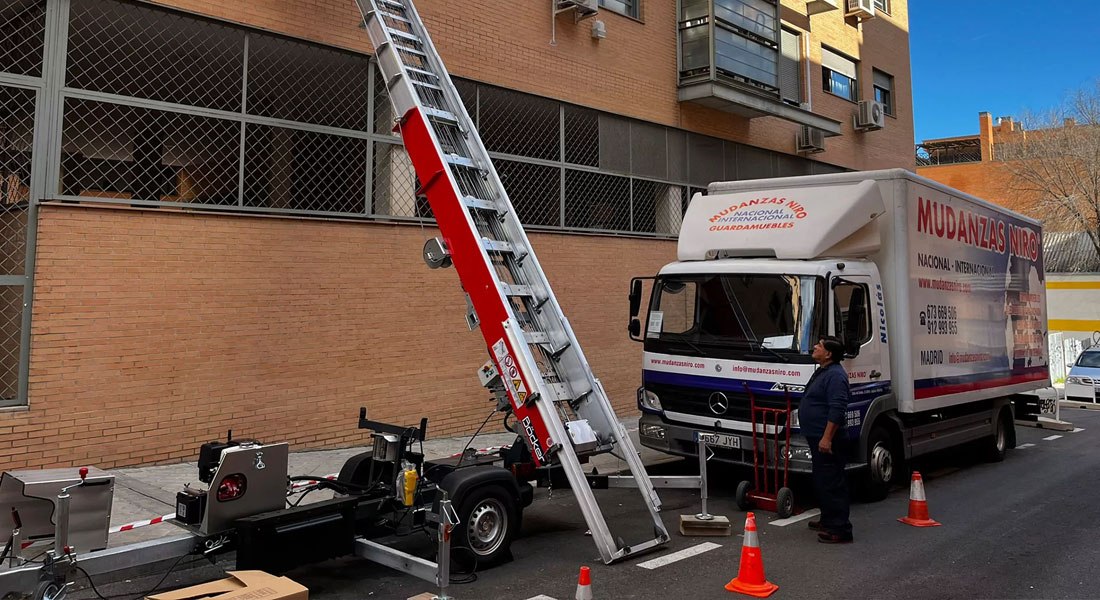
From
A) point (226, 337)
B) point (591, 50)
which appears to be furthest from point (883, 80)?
point (226, 337)

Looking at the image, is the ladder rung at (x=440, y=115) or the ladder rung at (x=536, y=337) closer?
the ladder rung at (x=536, y=337)

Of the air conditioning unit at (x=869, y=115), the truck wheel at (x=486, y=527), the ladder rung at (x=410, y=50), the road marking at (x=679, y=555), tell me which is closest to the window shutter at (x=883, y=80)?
the air conditioning unit at (x=869, y=115)

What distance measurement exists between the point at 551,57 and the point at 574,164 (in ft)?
6.26

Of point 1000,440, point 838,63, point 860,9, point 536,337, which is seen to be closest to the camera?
point 536,337

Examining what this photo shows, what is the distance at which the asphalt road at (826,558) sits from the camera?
526 cm

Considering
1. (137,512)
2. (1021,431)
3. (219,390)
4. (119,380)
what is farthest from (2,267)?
(1021,431)

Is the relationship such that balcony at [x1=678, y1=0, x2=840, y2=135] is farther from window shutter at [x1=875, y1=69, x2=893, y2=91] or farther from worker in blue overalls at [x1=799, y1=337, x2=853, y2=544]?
worker in blue overalls at [x1=799, y1=337, x2=853, y2=544]

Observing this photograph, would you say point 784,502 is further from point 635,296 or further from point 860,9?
point 860,9

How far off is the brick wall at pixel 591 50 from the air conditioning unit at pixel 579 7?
0.60ft

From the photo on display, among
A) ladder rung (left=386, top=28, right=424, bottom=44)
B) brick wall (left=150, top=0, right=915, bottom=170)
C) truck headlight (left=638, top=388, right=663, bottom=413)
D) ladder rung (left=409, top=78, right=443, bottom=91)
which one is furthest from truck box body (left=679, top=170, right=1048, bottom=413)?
brick wall (left=150, top=0, right=915, bottom=170)

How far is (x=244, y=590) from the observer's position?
4.19m

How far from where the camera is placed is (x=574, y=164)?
13430 mm

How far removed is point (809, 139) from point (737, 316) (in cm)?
1241

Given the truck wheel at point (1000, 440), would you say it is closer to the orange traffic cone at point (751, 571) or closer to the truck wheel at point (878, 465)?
the truck wheel at point (878, 465)
